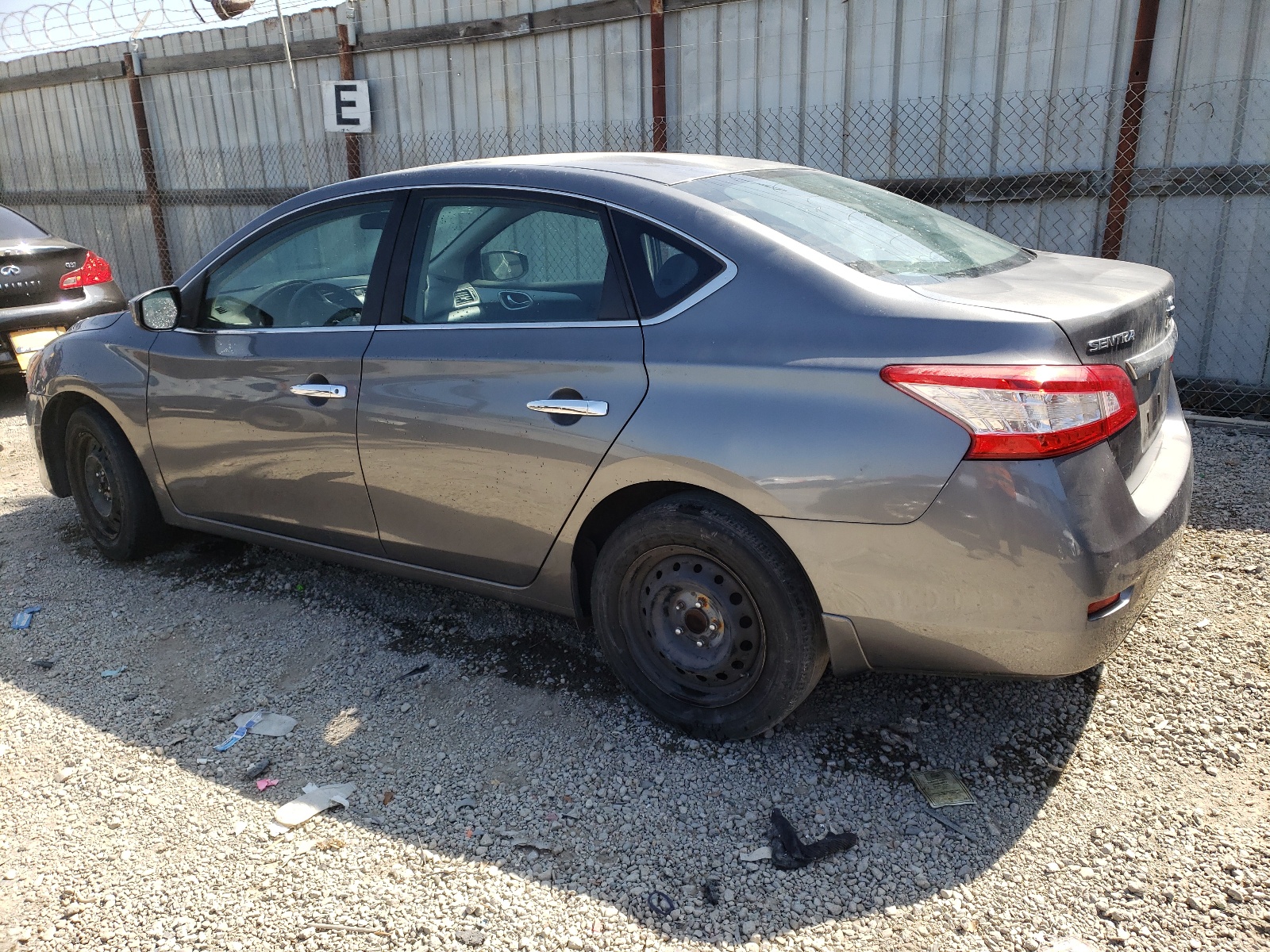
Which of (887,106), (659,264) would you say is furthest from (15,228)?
(659,264)

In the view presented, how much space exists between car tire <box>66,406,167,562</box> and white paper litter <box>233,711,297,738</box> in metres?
1.58

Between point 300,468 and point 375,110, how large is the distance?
22.6ft

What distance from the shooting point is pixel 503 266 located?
338 cm

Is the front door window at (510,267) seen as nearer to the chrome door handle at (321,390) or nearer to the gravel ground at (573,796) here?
the chrome door handle at (321,390)

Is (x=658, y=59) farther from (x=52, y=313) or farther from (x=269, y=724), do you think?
(x=269, y=724)

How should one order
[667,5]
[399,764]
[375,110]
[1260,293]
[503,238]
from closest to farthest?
[399,764], [503,238], [1260,293], [667,5], [375,110]

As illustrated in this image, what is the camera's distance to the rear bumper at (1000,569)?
94.8 inches

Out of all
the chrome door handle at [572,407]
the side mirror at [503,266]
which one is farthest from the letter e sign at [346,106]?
the chrome door handle at [572,407]

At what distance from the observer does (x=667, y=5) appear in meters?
7.57

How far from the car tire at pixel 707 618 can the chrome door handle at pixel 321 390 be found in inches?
45.2

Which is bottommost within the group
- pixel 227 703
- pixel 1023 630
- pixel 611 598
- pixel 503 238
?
pixel 227 703

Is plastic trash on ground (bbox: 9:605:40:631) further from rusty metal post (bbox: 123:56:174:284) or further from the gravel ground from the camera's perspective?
rusty metal post (bbox: 123:56:174:284)

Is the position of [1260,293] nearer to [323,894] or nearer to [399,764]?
[399,764]

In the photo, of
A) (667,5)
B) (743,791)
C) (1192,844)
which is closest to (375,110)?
(667,5)
